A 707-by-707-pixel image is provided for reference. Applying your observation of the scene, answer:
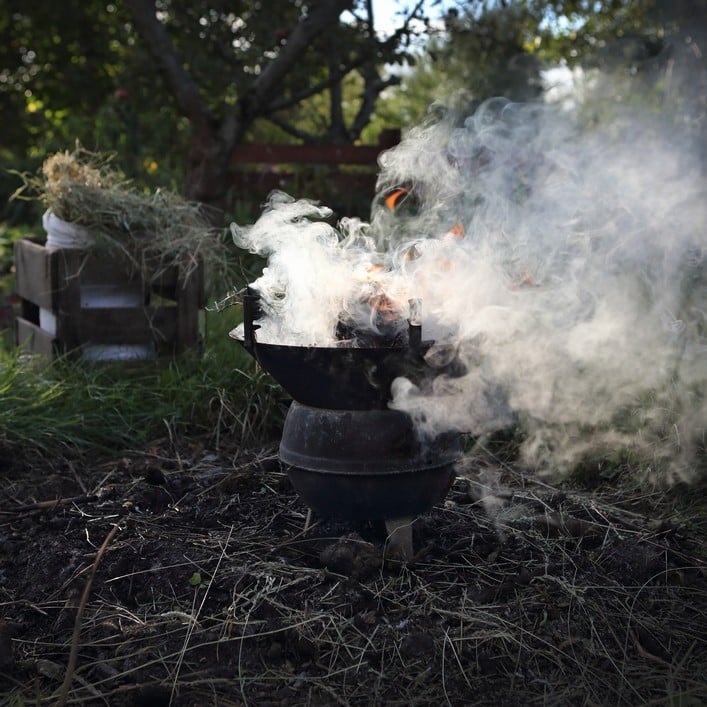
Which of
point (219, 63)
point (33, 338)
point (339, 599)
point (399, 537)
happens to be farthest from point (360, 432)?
point (219, 63)

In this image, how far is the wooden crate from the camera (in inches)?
191

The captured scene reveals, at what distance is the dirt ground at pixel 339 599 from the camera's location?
253cm

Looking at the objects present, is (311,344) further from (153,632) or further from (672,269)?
(672,269)

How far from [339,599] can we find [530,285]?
1454 millimetres

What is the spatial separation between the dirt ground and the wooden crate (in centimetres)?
122

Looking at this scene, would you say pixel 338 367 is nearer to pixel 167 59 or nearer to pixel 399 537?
pixel 399 537

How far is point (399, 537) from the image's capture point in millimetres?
3109

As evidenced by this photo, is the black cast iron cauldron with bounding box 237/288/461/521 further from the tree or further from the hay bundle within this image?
the tree

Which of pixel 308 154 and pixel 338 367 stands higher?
pixel 308 154

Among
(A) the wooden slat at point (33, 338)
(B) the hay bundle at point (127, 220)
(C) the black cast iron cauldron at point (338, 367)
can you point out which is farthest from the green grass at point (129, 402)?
(C) the black cast iron cauldron at point (338, 367)

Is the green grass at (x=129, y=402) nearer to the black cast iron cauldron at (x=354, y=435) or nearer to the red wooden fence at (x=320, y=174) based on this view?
the black cast iron cauldron at (x=354, y=435)

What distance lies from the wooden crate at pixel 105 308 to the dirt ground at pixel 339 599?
1.22 metres

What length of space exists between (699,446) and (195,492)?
7.22ft

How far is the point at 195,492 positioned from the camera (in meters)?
3.85
